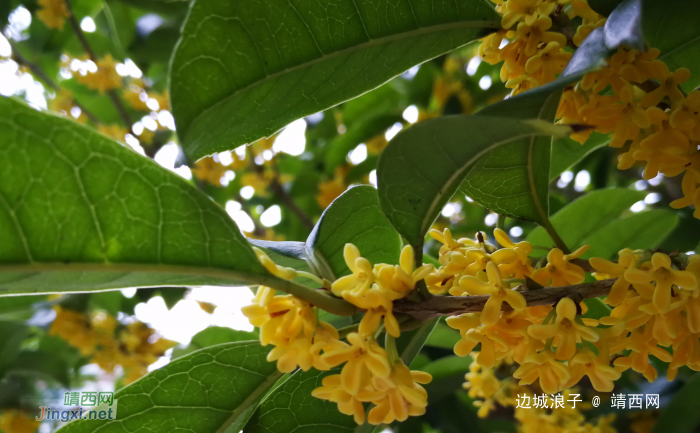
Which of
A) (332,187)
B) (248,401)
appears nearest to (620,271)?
(248,401)

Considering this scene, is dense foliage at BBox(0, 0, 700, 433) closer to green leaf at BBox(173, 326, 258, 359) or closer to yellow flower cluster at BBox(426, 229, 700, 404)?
yellow flower cluster at BBox(426, 229, 700, 404)

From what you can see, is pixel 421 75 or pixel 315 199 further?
pixel 315 199

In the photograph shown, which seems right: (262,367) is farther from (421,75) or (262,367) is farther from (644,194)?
(421,75)

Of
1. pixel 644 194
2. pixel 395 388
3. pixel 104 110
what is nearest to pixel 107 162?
pixel 395 388

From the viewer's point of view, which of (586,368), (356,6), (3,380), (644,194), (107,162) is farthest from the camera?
(3,380)

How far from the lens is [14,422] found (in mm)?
2541

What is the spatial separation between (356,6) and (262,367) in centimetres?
62

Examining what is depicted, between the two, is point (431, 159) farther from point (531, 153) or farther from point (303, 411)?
point (303, 411)

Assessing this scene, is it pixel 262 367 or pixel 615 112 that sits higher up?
pixel 615 112

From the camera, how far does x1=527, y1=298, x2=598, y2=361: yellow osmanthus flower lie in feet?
2.13

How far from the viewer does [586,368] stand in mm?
699

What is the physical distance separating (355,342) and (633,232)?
48.6 inches

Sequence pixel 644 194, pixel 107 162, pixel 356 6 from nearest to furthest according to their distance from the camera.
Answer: pixel 107 162 < pixel 356 6 < pixel 644 194

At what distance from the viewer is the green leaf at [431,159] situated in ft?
1.88
